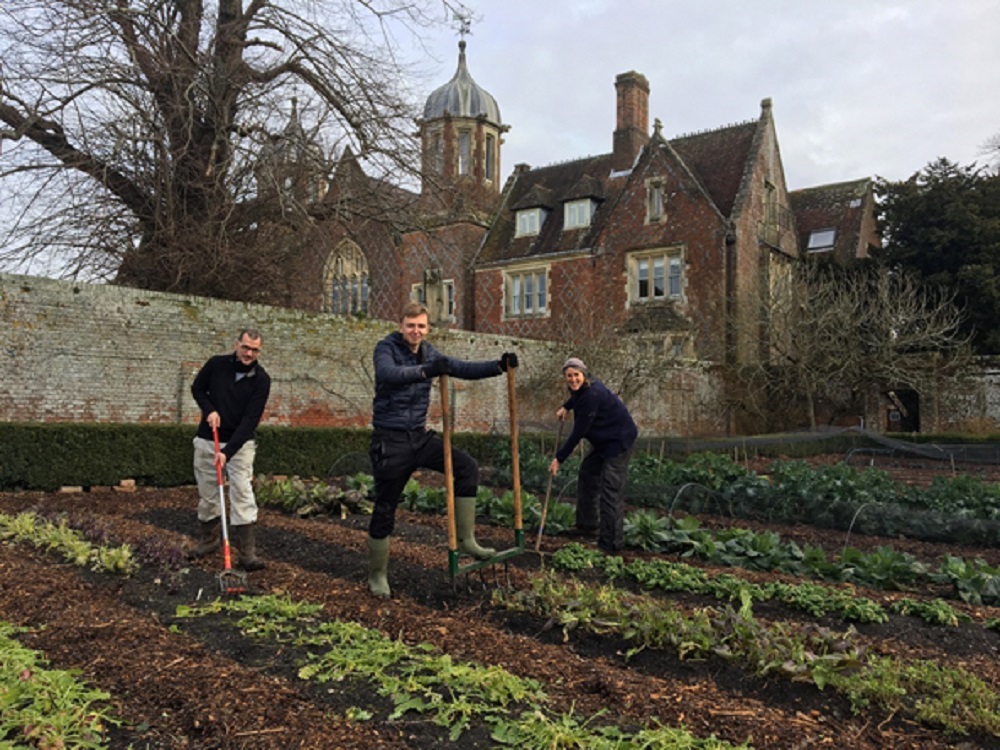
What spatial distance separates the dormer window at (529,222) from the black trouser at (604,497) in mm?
24753

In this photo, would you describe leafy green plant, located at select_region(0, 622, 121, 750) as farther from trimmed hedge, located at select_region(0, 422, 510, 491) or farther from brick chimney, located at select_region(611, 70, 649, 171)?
brick chimney, located at select_region(611, 70, 649, 171)

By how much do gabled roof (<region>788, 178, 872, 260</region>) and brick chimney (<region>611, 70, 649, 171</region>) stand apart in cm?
728

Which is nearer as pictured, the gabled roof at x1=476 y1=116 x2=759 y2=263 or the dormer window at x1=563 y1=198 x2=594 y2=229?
the gabled roof at x1=476 y1=116 x2=759 y2=263

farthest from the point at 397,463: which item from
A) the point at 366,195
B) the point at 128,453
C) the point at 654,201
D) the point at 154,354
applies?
the point at 654,201

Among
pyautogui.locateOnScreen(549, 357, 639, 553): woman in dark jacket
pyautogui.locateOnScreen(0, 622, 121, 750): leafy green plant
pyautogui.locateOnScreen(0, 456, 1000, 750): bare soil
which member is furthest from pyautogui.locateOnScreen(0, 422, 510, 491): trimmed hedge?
pyautogui.locateOnScreen(0, 622, 121, 750): leafy green plant

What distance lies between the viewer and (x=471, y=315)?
32656 millimetres

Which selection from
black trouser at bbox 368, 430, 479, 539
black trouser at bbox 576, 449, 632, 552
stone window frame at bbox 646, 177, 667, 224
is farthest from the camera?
stone window frame at bbox 646, 177, 667, 224

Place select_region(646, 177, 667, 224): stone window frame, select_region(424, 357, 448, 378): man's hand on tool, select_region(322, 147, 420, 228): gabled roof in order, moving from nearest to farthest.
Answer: select_region(424, 357, 448, 378): man's hand on tool → select_region(322, 147, 420, 228): gabled roof → select_region(646, 177, 667, 224): stone window frame

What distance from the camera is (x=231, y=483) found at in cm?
658

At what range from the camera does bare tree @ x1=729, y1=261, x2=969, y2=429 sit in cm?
2355

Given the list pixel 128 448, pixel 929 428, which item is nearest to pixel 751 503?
pixel 128 448

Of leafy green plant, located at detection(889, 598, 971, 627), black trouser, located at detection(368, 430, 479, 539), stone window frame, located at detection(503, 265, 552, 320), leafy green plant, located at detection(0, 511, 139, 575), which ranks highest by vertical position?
stone window frame, located at detection(503, 265, 552, 320)

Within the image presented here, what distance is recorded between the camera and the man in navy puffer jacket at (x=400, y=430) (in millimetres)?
5438

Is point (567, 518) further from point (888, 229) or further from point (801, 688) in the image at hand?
point (888, 229)
